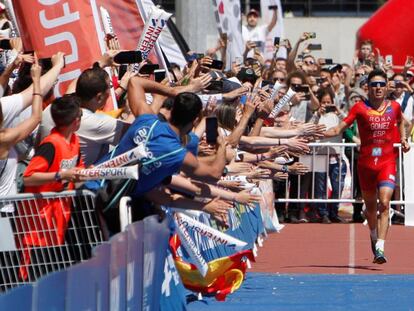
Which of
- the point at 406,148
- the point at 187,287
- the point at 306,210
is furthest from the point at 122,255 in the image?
the point at 306,210

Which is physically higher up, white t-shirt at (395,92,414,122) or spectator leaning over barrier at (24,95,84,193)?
spectator leaning over barrier at (24,95,84,193)

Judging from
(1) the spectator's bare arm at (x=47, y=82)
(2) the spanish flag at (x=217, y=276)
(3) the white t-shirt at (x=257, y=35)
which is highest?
(1) the spectator's bare arm at (x=47, y=82)

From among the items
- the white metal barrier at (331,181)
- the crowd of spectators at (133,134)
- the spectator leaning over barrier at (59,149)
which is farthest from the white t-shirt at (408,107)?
the spectator leaning over barrier at (59,149)

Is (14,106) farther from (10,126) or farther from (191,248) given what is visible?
(191,248)

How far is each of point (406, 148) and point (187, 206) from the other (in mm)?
7197

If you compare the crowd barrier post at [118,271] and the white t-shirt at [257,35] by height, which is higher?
the white t-shirt at [257,35]

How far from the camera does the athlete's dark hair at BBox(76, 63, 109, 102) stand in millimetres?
9555

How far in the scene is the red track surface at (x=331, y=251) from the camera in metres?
14.9

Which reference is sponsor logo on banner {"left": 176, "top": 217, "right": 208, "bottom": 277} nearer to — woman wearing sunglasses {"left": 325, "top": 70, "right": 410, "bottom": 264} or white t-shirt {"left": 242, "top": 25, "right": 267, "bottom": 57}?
woman wearing sunglasses {"left": 325, "top": 70, "right": 410, "bottom": 264}

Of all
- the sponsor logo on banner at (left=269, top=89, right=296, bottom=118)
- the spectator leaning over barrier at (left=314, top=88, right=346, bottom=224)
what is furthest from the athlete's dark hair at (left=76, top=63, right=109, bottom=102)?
the spectator leaning over barrier at (left=314, top=88, right=346, bottom=224)

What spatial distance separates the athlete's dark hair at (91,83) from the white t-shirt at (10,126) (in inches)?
20.7

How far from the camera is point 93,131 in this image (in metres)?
9.73

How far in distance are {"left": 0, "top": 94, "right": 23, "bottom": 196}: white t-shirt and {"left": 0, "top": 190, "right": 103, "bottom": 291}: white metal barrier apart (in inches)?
46.1

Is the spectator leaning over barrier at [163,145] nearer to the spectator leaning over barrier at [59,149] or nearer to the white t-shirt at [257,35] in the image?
the spectator leaning over barrier at [59,149]
